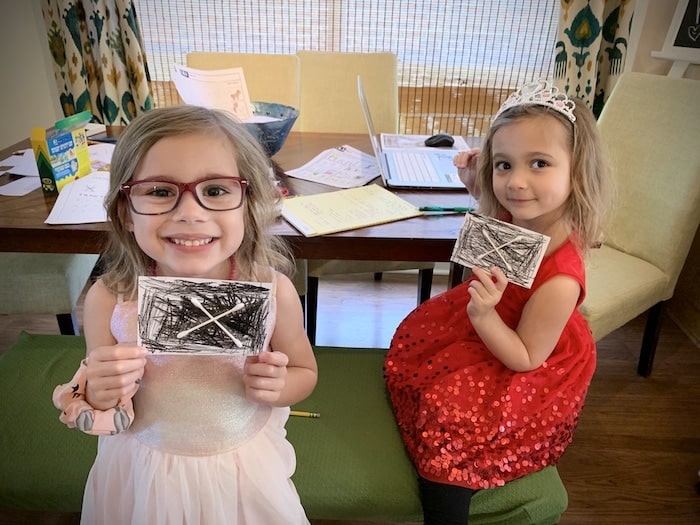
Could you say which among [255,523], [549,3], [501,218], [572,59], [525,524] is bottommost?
[525,524]

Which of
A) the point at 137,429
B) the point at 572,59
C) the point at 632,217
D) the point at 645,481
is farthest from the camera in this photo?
the point at 572,59

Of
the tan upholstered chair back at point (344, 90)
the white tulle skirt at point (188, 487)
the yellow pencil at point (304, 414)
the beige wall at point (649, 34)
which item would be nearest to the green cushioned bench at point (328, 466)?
the yellow pencil at point (304, 414)

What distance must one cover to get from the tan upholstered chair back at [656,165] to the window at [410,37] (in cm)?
84

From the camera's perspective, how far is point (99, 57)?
247cm

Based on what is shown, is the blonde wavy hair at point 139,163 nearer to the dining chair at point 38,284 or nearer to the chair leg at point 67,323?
the dining chair at point 38,284

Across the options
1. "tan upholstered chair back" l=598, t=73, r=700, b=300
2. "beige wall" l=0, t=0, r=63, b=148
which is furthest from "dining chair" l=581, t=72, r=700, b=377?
"beige wall" l=0, t=0, r=63, b=148

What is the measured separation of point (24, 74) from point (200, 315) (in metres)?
2.49

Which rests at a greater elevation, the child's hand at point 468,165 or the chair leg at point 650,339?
the child's hand at point 468,165

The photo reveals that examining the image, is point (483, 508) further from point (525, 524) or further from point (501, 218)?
point (501, 218)

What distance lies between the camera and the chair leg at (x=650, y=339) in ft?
6.52

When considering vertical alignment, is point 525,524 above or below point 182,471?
below

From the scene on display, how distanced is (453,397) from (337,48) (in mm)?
2171

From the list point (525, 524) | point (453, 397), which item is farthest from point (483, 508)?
point (453, 397)

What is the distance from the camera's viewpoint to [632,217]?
6.22 feet
